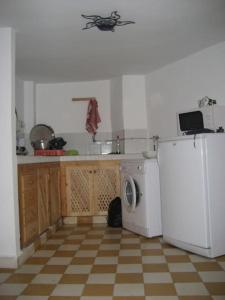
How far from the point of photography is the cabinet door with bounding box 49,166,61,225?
3.46m

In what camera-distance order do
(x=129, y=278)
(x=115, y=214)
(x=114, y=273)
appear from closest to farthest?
(x=129, y=278) → (x=114, y=273) → (x=115, y=214)

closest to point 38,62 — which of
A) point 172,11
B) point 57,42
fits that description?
point 57,42

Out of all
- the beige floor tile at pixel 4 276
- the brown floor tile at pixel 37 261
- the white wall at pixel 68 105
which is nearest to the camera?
the beige floor tile at pixel 4 276

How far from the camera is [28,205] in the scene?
2746 mm

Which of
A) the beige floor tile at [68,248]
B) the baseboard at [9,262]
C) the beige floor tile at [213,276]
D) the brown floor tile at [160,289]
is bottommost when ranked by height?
the brown floor tile at [160,289]

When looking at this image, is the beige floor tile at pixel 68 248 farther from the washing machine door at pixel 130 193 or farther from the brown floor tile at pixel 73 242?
the washing machine door at pixel 130 193

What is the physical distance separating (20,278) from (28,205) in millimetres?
694

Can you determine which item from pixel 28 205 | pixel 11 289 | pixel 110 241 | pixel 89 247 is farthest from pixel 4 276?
pixel 110 241

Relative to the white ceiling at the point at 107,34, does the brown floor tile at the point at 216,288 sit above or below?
below

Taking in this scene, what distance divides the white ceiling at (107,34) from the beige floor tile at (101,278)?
202 centimetres

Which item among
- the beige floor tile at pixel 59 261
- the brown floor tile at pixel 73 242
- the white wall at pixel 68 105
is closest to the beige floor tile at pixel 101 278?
the beige floor tile at pixel 59 261

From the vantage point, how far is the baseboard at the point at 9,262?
244 centimetres

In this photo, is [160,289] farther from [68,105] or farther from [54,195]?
[68,105]

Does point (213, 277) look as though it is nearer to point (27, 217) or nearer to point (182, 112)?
point (27, 217)
